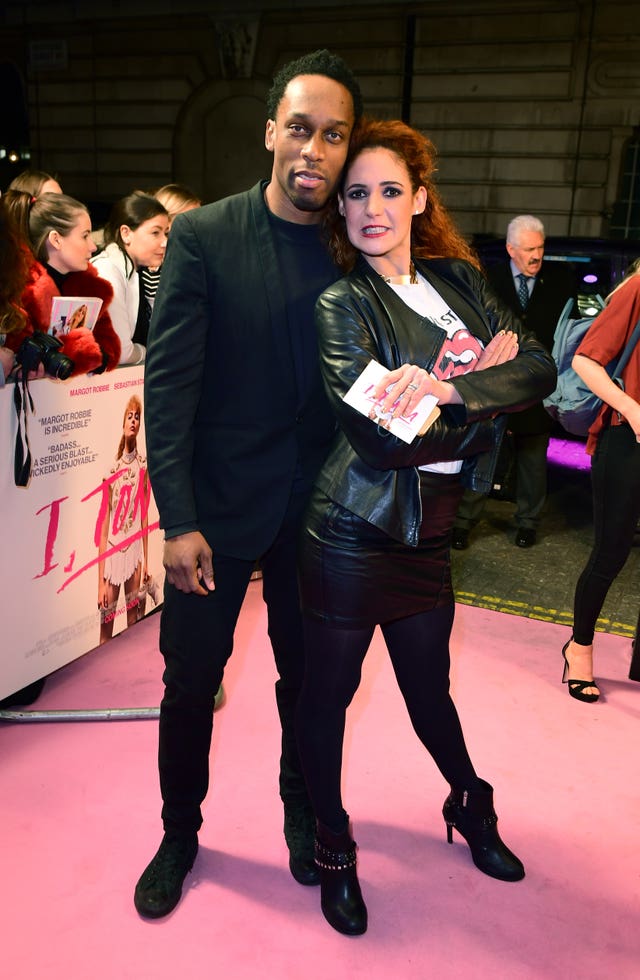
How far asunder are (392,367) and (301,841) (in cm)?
133

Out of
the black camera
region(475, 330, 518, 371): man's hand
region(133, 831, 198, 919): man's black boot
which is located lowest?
region(133, 831, 198, 919): man's black boot

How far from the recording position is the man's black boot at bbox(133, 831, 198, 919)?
200cm

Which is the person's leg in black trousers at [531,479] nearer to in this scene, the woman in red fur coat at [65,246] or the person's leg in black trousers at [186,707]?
the woman in red fur coat at [65,246]

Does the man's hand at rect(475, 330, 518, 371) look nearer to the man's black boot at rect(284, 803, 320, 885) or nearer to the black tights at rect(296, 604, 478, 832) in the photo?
the black tights at rect(296, 604, 478, 832)

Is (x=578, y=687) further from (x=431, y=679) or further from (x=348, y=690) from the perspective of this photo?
(x=348, y=690)

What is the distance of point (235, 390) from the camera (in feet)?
5.97

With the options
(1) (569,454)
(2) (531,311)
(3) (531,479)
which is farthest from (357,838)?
(1) (569,454)

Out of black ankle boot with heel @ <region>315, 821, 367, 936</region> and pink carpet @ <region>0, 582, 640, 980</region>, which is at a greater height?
black ankle boot with heel @ <region>315, 821, 367, 936</region>

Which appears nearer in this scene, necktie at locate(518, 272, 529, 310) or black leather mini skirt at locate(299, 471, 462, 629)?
black leather mini skirt at locate(299, 471, 462, 629)

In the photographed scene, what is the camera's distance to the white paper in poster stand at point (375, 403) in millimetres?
1574

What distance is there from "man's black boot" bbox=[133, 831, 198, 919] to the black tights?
1.30ft

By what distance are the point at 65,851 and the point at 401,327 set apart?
1.68 meters

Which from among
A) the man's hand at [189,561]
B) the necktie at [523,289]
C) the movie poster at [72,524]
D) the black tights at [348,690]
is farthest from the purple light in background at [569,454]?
the man's hand at [189,561]

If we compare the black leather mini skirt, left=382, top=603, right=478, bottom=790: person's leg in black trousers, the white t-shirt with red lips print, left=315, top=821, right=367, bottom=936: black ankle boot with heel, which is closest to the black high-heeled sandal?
left=382, top=603, right=478, bottom=790: person's leg in black trousers
